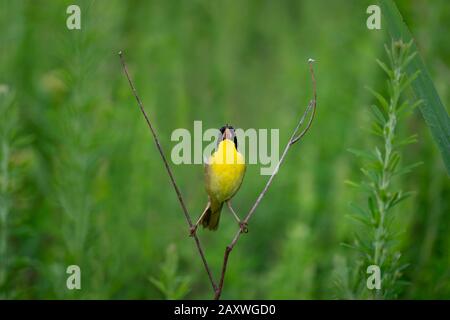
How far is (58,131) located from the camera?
3.07 meters

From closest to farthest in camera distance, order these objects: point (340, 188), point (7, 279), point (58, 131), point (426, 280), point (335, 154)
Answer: point (7, 279) → point (426, 280) → point (58, 131) → point (340, 188) → point (335, 154)

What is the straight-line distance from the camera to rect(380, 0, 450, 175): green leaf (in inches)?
72.9

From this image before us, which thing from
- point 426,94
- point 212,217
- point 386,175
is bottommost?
point 212,217

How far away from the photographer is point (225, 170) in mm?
1780

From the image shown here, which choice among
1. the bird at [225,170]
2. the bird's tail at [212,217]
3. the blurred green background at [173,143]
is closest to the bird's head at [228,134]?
the bird at [225,170]

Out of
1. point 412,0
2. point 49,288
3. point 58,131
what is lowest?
point 49,288

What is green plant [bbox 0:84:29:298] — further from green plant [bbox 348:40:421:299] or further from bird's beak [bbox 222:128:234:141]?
green plant [bbox 348:40:421:299]

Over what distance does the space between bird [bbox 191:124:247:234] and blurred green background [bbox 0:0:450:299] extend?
0.38 meters

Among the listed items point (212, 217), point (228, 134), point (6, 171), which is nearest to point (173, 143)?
point (6, 171)

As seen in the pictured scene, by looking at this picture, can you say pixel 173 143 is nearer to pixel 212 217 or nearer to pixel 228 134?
pixel 212 217

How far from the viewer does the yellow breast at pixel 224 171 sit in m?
1.77
